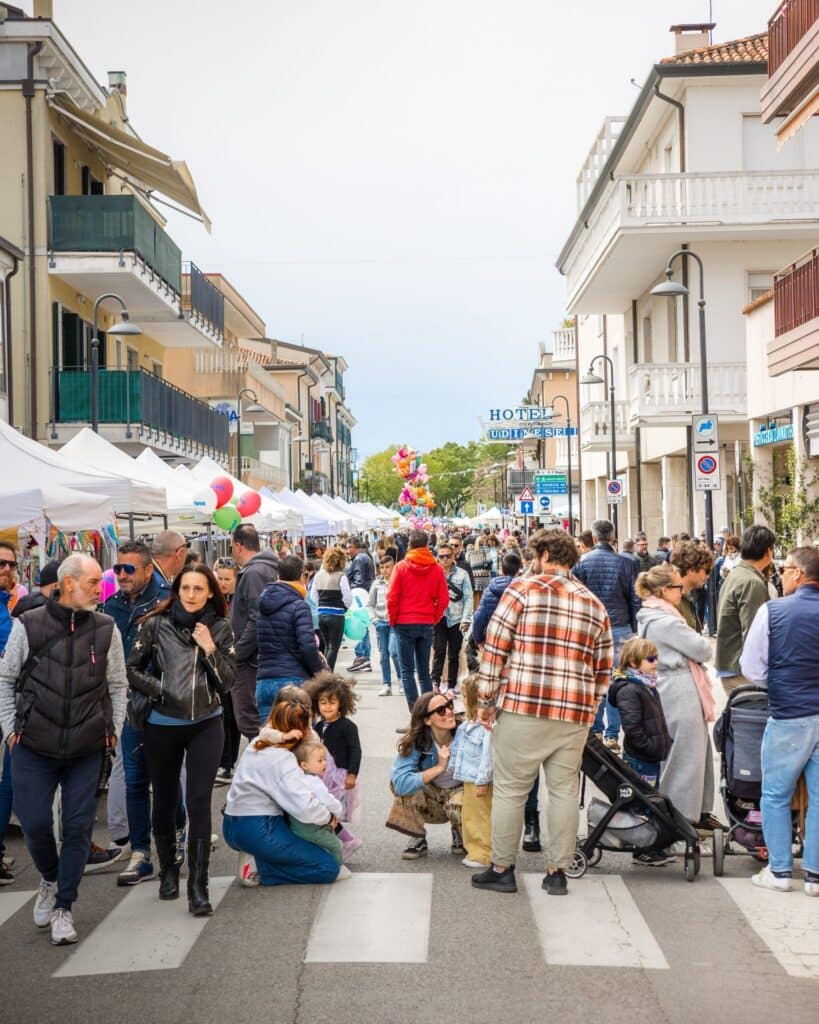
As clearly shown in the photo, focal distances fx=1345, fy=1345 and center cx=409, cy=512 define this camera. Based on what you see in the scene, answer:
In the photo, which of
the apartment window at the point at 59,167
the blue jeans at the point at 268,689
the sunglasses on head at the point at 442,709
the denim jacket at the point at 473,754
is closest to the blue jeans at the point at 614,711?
the blue jeans at the point at 268,689

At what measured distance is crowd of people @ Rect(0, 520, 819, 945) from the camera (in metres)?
6.61

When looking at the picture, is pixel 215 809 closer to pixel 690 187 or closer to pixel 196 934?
pixel 196 934

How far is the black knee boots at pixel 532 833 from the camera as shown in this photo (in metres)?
8.21

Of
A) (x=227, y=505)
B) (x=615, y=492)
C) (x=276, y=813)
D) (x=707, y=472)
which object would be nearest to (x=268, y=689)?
(x=276, y=813)

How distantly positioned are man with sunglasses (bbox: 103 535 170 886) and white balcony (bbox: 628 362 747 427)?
71.7ft

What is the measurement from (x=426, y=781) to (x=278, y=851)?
42.1 inches

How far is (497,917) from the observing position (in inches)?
262

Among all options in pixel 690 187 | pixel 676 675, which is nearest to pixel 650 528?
pixel 690 187

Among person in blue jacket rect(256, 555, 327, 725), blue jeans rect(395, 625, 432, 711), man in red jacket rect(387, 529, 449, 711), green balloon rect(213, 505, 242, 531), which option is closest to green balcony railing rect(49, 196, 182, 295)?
green balloon rect(213, 505, 242, 531)

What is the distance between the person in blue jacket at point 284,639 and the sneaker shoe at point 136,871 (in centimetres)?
208

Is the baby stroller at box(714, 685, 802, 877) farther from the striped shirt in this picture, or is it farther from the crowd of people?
the striped shirt

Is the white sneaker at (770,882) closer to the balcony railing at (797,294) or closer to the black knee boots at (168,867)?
the black knee boots at (168,867)

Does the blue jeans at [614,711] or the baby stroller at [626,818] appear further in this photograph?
the blue jeans at [614,711]

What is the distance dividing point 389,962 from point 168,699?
1.80m
